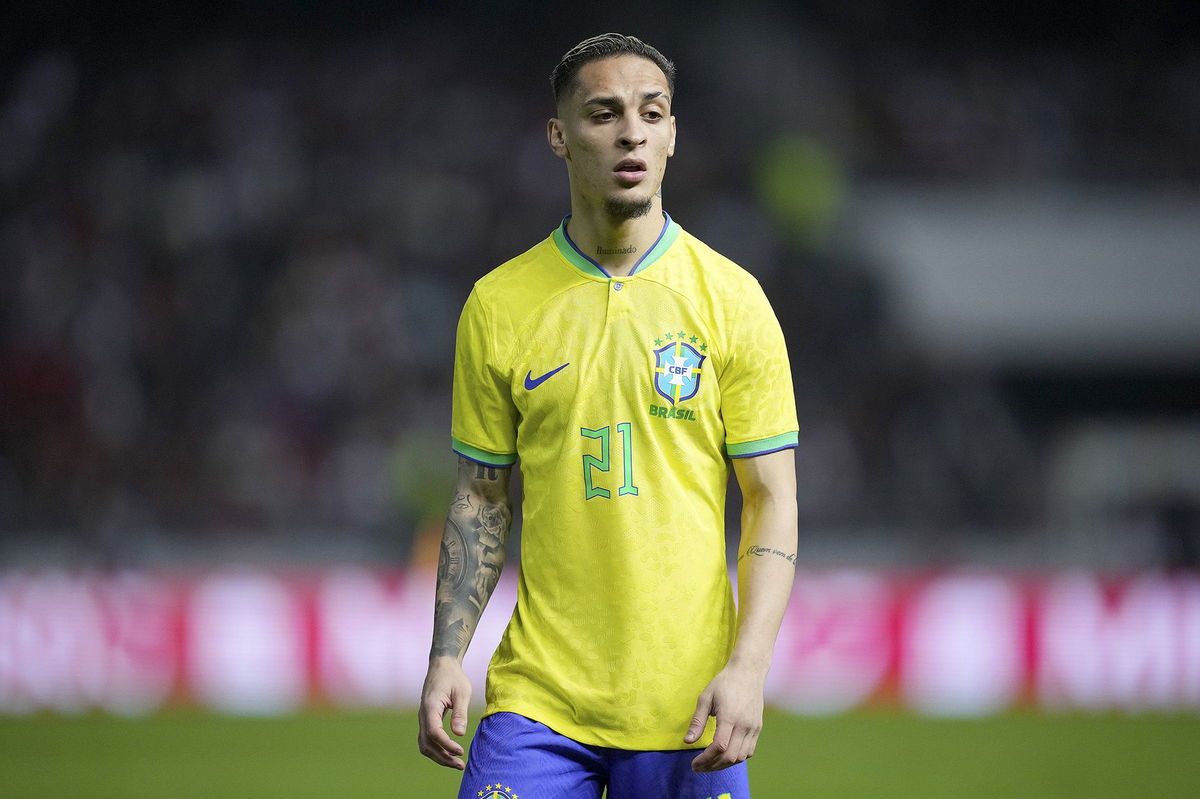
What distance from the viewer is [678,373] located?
2.88 m

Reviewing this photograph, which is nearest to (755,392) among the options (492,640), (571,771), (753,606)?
(753,606)

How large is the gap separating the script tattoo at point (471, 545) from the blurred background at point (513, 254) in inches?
270

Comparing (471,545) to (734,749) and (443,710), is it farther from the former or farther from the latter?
(734,749)

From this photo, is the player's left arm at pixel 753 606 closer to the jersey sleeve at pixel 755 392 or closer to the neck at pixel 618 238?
the jersey sleeve at pixel 755 392

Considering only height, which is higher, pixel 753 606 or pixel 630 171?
pixel 630 171

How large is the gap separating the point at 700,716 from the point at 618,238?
3.18 ft

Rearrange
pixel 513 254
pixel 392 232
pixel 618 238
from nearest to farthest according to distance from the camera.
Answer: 1. pixel 618 238
2. pixel 513 254
3. pixel 392 232

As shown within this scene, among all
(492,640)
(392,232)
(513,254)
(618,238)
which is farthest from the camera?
(392,232)

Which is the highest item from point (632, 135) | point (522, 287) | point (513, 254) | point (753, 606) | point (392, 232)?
point (392, 232)

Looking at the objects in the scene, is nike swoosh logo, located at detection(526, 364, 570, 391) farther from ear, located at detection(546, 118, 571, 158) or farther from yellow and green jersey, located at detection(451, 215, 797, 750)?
ear, located at detection(546, 118, 571, 158)

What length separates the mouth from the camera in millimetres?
2898

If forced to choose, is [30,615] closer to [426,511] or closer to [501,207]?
[426,511]

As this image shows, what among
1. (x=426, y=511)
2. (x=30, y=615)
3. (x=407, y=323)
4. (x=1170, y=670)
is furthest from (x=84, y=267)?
(x=1170, y=670)

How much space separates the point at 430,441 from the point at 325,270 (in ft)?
7.32
